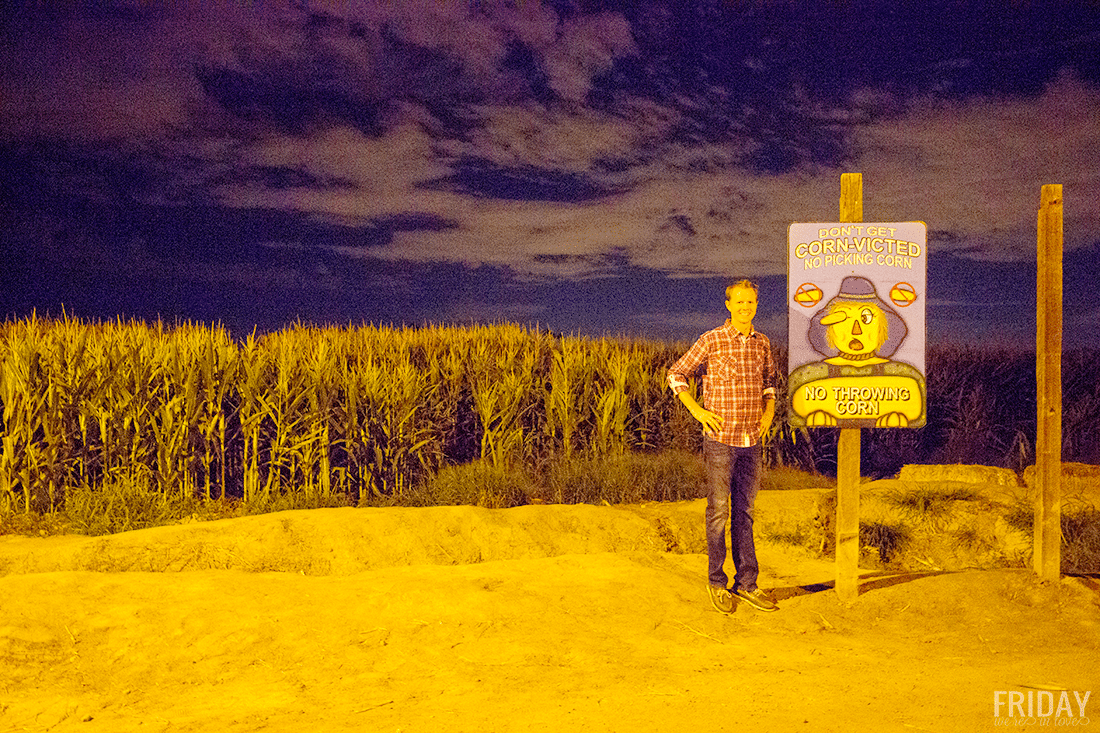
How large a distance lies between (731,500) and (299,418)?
5.97 meters

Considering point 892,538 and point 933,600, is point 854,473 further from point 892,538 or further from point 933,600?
point 892,538

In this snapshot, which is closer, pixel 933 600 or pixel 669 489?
pixel 933 600

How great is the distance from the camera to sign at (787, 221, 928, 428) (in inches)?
239

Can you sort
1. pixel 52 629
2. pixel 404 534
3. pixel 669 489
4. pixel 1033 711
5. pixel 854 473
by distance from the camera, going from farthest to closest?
pixel 669 489, pixel 404 534, pixel 854 473, pixel 52 629, pixel 1033 711

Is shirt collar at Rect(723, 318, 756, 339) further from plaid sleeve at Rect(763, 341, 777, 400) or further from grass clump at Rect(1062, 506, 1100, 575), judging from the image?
grass clump at Rect(1062, 506, 1100, 575)

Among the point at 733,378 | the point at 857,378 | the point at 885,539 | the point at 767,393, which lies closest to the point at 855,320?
the point at 857,378

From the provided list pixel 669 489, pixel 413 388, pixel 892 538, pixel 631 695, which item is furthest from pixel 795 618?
pixel 413 388

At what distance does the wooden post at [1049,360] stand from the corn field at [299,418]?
6.03 metres

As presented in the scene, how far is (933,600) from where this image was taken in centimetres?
644

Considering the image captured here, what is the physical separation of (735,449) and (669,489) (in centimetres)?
490

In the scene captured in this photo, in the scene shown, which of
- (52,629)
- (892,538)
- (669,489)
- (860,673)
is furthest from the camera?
(669,489)

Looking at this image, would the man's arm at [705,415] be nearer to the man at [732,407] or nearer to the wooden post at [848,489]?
the man at [732,407]

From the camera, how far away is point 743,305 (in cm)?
585

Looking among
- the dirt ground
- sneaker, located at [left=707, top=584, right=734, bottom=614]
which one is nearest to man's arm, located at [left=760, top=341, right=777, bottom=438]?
sneaker, located at [left=707, top=584, right=734, bottom=614]
